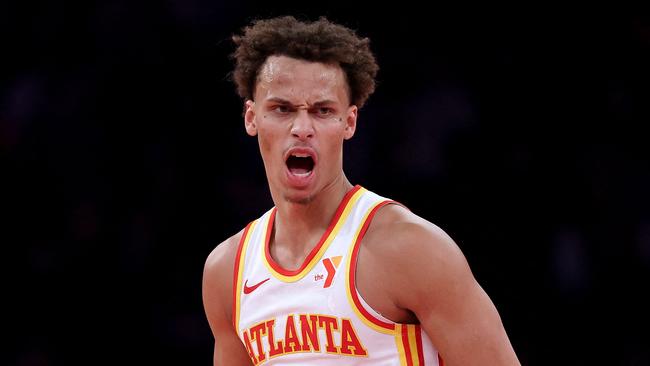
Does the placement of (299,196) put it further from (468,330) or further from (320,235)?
(468,330)

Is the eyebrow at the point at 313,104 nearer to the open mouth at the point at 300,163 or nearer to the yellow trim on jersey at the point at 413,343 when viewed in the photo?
the open mouth at the point at 300,163

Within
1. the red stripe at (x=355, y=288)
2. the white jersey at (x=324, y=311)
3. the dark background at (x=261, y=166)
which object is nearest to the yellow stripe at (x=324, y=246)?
the white jersey at (x=324, y=311)

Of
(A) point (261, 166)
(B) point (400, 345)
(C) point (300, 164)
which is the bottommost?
(B) point (400, 345)

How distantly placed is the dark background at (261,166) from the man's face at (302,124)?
2716 millimetres

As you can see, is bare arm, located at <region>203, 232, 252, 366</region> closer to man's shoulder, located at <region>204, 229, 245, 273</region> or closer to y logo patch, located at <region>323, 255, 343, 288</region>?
man's shoulder, located at <region>204, 229, 245, 273</region>

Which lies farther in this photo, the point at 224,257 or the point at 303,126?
the point at 224,257

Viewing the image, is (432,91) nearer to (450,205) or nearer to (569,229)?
(450,205)

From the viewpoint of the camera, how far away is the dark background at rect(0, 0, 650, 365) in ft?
18.5

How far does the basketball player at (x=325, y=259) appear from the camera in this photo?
2797 millimetres

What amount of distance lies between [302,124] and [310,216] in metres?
0.35

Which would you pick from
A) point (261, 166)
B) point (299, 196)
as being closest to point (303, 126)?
point (299, 196)

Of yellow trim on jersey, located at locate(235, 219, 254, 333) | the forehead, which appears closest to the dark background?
yellow trim on jersey, located at locate(235, 219, 254, 333)

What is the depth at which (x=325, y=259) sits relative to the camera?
9.99ft

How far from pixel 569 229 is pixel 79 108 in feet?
10.6
